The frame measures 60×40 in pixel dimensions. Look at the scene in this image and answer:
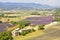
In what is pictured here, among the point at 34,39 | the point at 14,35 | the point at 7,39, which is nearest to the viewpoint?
the point at 7,39

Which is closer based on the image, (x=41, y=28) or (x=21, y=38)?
(x=21, y=38)

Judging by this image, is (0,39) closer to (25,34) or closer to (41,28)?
(25,34)

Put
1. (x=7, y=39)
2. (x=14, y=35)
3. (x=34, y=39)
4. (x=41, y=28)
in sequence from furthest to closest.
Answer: (x=41, y=28) → (x=14, y=35) → (x=34, y=39) → (x=7, y=39)

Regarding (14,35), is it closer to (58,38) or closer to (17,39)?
(17,39)

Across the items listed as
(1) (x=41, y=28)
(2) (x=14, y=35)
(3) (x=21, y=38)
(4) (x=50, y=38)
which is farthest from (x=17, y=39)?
(1) (x=41, y=28)

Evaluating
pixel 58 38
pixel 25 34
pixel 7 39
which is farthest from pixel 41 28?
pixel 7 39

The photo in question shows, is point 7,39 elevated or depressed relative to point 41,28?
elevated

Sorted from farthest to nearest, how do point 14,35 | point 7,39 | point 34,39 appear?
point 14,35, point 34,39, point 7,39

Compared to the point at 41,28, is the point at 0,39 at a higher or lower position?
higher

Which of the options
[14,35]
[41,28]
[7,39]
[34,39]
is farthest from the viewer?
[41,28]
